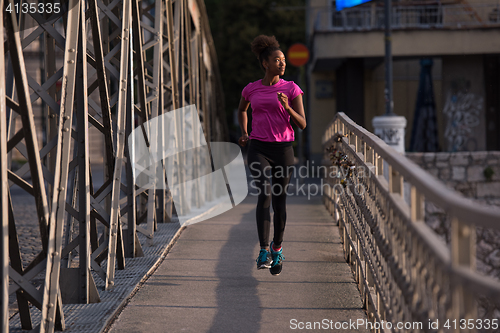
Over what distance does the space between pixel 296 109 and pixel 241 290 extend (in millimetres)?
1428

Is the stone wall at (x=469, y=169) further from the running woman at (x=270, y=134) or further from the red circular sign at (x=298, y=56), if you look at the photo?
the running woman at (x=270, y=134)

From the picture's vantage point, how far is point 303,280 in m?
4.95

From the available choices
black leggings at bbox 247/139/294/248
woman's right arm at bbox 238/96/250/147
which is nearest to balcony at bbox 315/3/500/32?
woman's right arm at bbox 238/96/250/147

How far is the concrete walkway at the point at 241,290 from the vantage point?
3918mm

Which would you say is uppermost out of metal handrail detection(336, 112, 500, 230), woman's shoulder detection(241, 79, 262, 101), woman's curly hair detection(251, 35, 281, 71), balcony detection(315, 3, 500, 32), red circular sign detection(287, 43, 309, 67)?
balcony detection(315, 3, 500, 32)

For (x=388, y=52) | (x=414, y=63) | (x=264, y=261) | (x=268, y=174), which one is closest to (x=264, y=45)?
(x=268, y=174)

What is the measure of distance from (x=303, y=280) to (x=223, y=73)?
117 ft

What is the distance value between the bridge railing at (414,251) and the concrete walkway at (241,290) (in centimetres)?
31

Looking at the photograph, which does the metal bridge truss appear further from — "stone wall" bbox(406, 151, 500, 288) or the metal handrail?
"stone wall" bbox(406, 151, 500, 288)

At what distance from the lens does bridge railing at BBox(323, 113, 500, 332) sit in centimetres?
179

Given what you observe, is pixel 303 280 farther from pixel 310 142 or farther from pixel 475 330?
pixel 310 142

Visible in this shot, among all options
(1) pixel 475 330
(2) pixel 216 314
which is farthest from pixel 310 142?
(1) pixel 475 330
